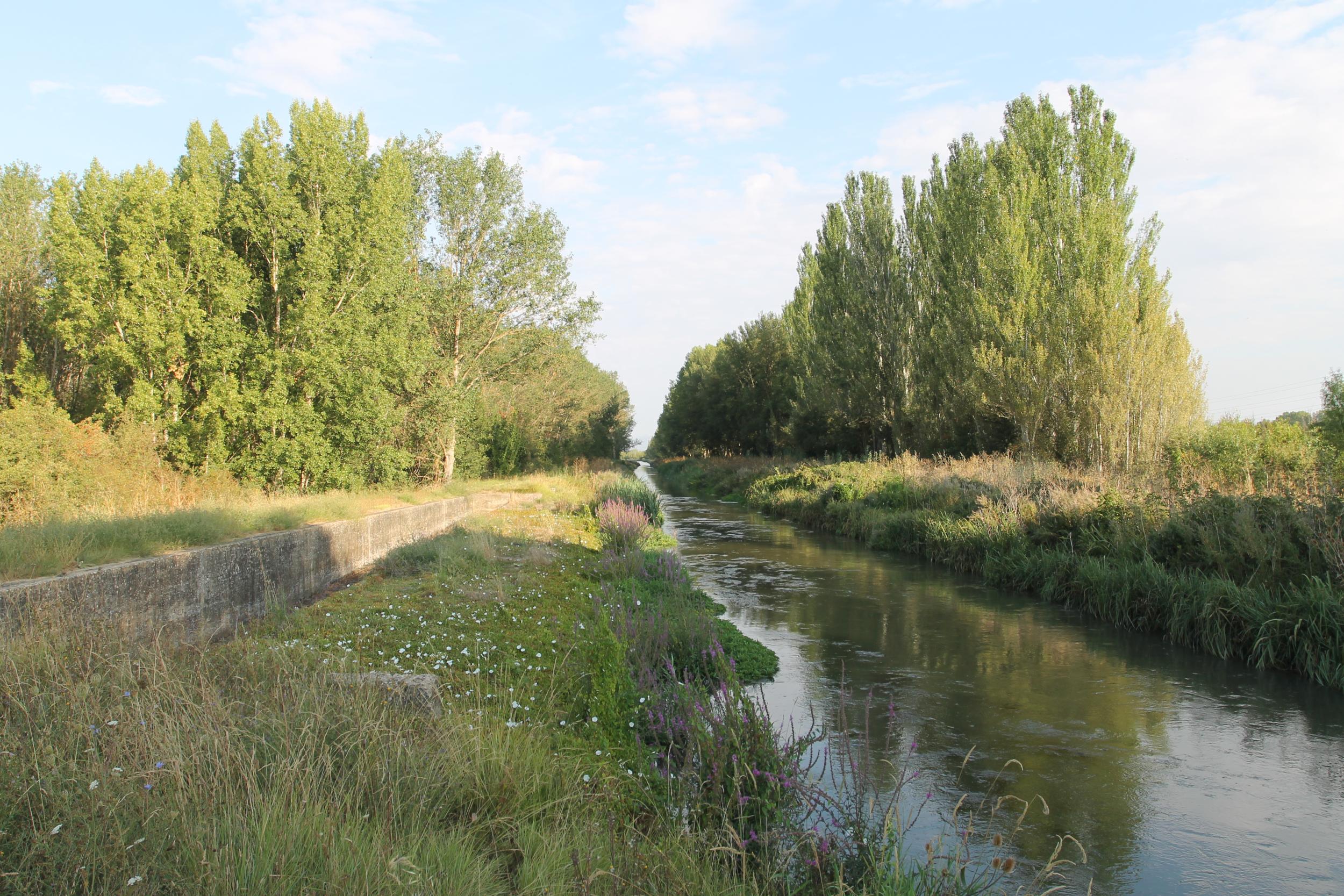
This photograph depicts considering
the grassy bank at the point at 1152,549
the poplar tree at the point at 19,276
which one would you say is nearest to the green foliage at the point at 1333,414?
the grassy bank at the point at 1152,549

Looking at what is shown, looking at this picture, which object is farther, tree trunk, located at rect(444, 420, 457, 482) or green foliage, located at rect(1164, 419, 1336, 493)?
tree trunk, located at rect(444, 420, 457, 482)

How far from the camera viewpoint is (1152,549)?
12352 mm

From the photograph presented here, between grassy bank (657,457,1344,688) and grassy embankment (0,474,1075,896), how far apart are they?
648 cm

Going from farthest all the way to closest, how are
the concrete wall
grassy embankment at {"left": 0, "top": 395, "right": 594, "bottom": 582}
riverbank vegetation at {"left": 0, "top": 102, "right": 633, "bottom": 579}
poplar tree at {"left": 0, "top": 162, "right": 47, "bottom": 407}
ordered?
poplar tree at {"left": 0, "top": 162, "right": 47, "bottom": 407}, riverbank vegetation at {"left": 0, "top": 102, "right": 633, "bottom": 579}, grassy embankment at {"left": 0, "top": 395, "right": 594, "bottom": 582}, the concrete wall

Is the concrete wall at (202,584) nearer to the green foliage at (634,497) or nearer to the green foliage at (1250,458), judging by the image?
the green foliage at (634,497)

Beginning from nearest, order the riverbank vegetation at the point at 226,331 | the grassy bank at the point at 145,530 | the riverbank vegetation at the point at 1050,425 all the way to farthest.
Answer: the grassy bank at the point at 145,530 → the riverbank vegetation at the point at 1050,425 → the riverbank vegetation at the point at 226,331

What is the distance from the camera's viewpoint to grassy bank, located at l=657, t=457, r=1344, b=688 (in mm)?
9227

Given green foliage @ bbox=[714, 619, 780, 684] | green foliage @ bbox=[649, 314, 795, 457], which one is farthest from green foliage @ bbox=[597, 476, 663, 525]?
green foliage @ bbox=[649, 314, 795, 457]

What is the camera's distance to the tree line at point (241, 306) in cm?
1856

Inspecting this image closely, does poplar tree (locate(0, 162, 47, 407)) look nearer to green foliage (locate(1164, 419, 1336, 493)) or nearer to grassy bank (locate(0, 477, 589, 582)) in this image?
grassy bank (locate(0, 477, 589, 582))

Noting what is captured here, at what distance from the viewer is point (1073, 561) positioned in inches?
534

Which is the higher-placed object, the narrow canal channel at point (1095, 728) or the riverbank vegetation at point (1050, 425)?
the riverbank vegetation at point (1050, 425)

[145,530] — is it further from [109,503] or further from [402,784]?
[402,784]

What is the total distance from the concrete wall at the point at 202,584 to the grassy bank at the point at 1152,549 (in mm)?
11206
